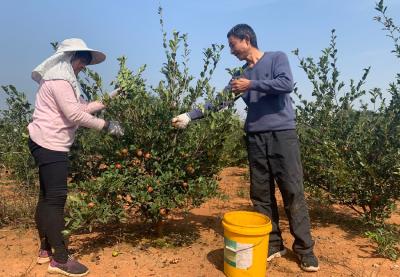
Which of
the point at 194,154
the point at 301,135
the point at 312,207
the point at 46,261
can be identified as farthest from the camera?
the point at 312,207

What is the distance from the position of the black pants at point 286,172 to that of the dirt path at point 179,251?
1.13 ft

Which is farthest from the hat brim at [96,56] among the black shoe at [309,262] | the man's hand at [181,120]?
the black shoe at [309,262]

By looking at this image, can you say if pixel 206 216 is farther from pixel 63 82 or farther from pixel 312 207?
pixel 63 82

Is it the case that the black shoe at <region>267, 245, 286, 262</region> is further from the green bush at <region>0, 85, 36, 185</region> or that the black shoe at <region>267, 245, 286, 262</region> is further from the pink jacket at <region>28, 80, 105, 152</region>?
→ the green bush at <region>0, 85, 36, 185</region>

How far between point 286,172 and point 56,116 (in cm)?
201

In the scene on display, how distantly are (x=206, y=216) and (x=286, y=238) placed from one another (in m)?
1.18

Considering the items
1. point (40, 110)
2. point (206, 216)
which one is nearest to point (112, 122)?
point (40, 110)

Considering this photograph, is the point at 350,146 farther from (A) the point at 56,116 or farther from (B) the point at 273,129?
(A) the point at 56,116

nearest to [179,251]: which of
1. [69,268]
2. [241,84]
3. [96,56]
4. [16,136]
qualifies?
[69,268]

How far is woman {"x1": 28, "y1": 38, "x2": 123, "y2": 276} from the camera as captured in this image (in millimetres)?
3289

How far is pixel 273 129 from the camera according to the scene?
11.8 feet

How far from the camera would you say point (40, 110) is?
337 cm

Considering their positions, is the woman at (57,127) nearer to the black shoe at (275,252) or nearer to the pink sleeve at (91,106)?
the pink sleeve at (91,106)

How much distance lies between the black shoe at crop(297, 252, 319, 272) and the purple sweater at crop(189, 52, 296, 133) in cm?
115
